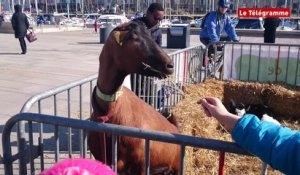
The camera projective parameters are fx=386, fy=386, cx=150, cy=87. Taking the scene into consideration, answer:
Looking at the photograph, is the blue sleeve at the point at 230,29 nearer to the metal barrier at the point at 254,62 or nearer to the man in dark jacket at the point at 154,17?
the metal barrier at the point at 254,62

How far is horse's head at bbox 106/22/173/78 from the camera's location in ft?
10.6

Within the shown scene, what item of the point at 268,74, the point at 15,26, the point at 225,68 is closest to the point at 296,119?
the point at 268,74

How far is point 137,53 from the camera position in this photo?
3287 mm

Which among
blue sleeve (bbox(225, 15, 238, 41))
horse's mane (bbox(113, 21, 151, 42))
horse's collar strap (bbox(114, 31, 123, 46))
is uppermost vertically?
horse's mane (bbox(113, 21, 151, 42))

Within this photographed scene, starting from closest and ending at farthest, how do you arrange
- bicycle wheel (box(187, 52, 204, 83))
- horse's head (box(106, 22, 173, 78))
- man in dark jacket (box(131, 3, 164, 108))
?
horse's head (box(106, 22, 173, 78)) → man in dark jacket (box(131, 3, 164, 108)) → bicycle wheel (box(187, 52, 204, 83))

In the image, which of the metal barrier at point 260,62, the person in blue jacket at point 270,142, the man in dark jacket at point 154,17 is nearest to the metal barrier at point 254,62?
the metal barrier at point 260,62

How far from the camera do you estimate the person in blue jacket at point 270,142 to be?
175 centimetres

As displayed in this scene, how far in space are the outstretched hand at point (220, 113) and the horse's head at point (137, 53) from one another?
0.92 metres

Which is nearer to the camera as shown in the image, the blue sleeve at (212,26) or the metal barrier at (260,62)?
the metal barrier at (260,62)

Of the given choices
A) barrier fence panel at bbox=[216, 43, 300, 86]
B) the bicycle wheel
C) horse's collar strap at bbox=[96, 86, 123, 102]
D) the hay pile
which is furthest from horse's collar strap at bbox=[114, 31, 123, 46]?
barrier fence panel at bbox=[216, 43, 300, 86]

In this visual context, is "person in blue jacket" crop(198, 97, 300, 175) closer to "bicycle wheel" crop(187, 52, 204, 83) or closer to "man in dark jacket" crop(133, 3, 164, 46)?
"man in dark jacket" crop(133, 3, 164, 46)

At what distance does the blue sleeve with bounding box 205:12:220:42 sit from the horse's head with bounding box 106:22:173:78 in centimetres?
544

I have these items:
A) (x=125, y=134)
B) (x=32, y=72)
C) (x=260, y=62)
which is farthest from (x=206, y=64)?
(x=125, y=134)

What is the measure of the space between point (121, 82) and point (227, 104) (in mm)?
4784
